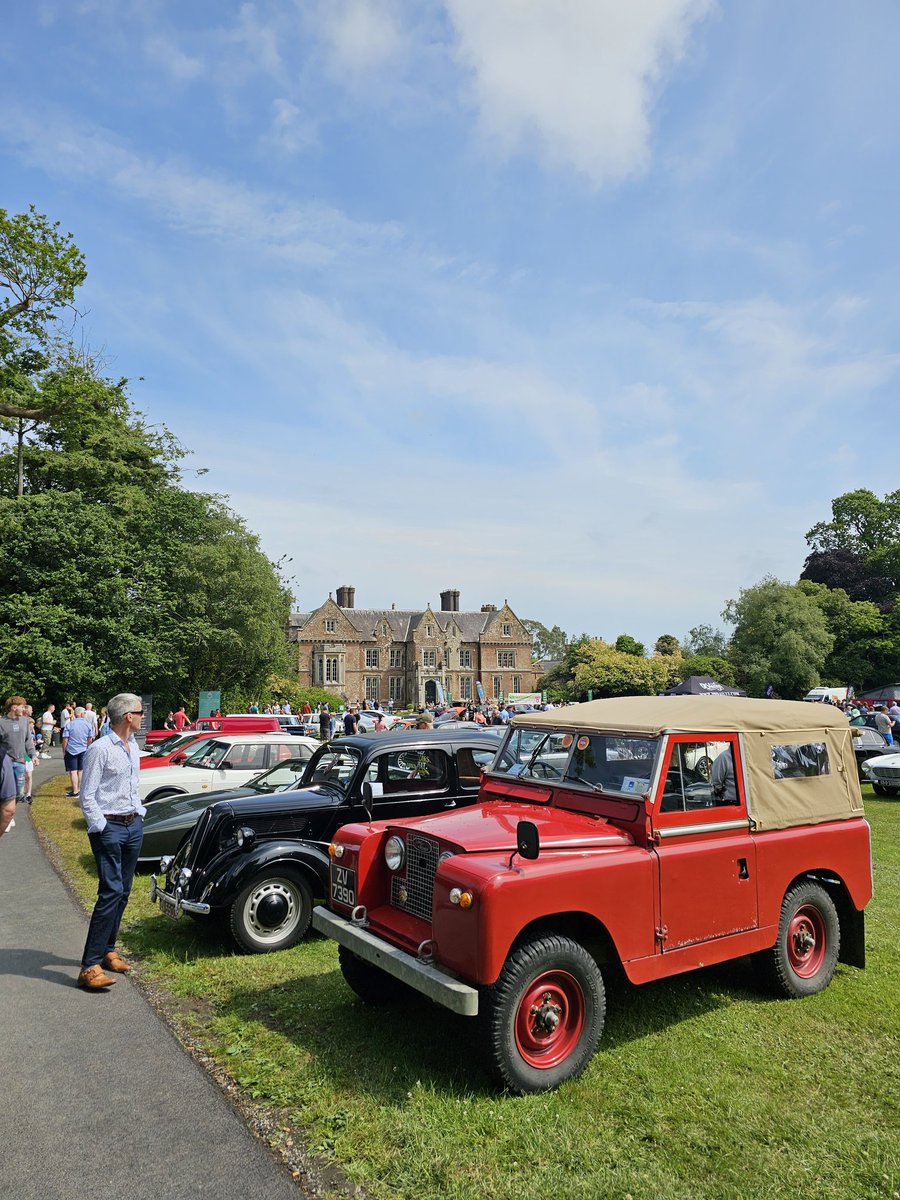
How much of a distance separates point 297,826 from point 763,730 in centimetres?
417

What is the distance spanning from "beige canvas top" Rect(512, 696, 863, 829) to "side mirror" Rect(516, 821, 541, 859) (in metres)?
1.31

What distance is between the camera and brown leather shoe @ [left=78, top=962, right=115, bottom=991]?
580cm

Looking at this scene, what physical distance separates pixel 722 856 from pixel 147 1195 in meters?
3.67

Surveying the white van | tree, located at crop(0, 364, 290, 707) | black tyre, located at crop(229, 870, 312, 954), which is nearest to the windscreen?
black tyre, located at crop(229, 870, 312, 954)

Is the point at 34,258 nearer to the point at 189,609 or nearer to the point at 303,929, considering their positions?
the point at 189,609

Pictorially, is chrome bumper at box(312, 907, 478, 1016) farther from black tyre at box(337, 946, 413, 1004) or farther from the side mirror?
the side mirror

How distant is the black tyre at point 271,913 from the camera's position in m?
6.57

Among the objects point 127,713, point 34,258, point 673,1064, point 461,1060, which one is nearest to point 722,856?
point 673,1064

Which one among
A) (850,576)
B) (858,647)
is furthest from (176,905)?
(850,576)

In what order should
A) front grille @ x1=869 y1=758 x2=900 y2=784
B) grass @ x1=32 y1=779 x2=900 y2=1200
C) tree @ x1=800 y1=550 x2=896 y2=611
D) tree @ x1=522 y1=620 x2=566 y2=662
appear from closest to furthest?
grass @ x1=32 y1=779 x2=900 y2=1200 → front grille @ x1=869 y1=758 x2=900 y2=784 → tree @ x1=800 y1=550 x2=896 y2=611 → tree @ x1=522 y1=620 x2=566 y2=662

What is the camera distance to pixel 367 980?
5.36m

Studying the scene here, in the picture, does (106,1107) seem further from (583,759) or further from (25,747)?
(25,747)

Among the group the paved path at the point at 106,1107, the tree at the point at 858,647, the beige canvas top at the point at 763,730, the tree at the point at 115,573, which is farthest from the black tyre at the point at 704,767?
the tree at the point at 858,647

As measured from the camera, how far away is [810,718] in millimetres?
5980
